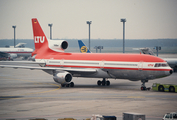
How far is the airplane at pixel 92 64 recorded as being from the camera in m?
40.4

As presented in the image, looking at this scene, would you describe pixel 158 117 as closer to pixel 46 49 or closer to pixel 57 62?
pixel 57 62

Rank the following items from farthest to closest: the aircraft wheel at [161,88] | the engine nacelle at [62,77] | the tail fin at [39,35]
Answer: the tail fin at [39,35], the engine nacelle at [62,77], the aircraft wheel at [161,88]

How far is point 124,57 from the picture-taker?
4253cm

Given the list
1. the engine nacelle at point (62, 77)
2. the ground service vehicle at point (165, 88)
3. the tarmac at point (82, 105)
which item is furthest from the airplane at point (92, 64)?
the tarmac at point (82, 105)

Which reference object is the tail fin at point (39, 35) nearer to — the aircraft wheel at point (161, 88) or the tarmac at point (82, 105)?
the tarmac at point (82, 105)

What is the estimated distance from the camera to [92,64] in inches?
1773

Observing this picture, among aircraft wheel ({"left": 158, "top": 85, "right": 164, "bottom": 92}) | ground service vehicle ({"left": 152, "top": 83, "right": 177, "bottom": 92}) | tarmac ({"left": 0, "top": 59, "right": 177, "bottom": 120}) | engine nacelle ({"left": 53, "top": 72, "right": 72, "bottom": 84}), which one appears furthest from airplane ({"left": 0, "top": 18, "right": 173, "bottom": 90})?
tarmac ({"left": 0, "top": 59, "right": 177, "bottom": 120})

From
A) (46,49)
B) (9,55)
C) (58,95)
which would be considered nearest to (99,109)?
(58,95)

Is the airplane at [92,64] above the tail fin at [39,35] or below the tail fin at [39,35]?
below

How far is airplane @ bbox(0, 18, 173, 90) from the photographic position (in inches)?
1590

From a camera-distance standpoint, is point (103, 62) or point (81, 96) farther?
point (103, 62)

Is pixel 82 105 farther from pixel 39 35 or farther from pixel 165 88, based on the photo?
pixel 39 35

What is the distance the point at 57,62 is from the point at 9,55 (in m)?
90.2

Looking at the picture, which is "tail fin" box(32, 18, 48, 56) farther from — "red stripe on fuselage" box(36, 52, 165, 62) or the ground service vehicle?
the ground service vehicle
